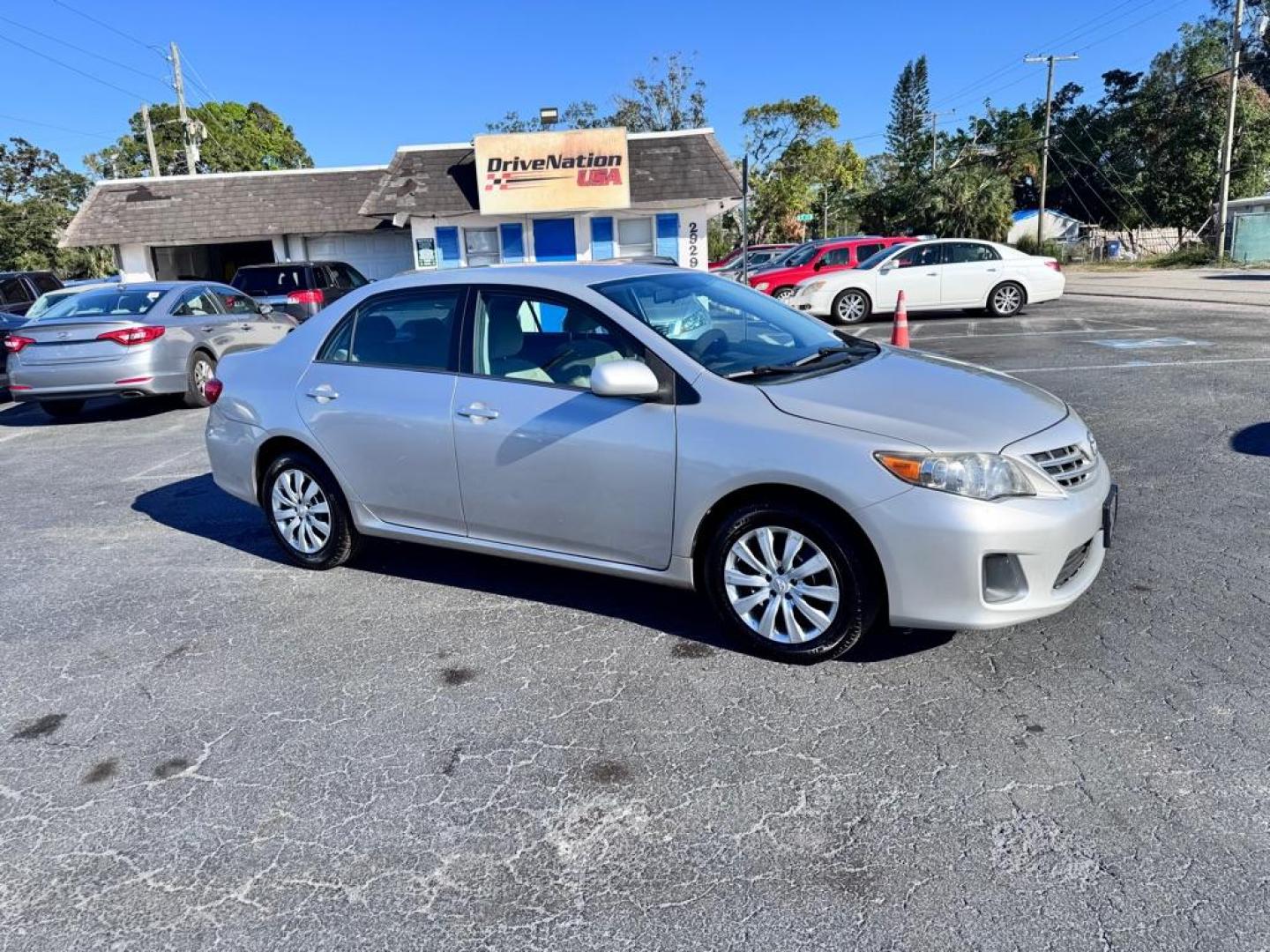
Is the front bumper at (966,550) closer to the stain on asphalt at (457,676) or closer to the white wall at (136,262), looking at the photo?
the stain on asphalt at (457,676)

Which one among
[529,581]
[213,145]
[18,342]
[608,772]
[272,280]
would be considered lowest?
[608,772]

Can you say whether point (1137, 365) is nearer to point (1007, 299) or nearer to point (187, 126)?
point (1007, 299)

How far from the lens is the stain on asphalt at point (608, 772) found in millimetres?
3143

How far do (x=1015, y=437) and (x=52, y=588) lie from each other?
506 centimetres

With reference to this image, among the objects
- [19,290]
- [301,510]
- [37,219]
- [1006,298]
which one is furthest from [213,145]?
[301,510]

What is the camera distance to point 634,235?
2486 cm

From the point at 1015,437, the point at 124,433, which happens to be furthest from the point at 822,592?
the point at 124,433

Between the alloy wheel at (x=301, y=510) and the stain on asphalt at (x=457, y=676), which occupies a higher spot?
the alloy wheel at (x=301, y=510)

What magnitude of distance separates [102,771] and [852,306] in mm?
15742

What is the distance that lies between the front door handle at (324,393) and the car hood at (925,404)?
2356 mm

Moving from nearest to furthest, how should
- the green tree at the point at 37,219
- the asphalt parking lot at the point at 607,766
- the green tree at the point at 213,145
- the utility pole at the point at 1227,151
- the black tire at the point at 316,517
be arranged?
the asphalt parking lot at the point at 607,766 < the black tire at the point at 316,517 < the utility pole at the point at 1227,151 < the green tree at the point at 37,219 < the green tree at the point at 213,145

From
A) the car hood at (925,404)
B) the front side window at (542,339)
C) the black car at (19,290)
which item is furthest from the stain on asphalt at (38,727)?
the black car at (19,290)

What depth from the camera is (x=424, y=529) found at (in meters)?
4.75

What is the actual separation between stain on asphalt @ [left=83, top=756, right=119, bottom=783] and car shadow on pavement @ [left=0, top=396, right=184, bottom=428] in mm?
8454
